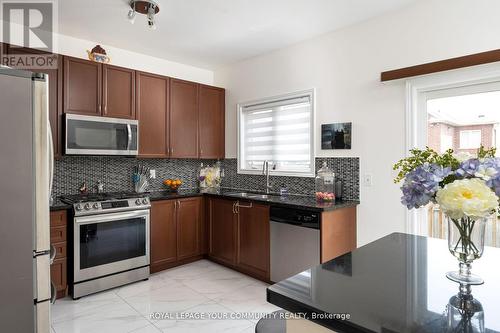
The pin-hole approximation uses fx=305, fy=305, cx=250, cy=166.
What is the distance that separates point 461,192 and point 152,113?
346cm

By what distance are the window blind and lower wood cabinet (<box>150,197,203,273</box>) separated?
102 cm

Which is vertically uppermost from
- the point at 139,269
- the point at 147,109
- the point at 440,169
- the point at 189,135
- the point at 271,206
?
the point at 147,109

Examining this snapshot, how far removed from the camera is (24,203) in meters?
1.74

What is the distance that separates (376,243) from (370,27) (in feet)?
7.83

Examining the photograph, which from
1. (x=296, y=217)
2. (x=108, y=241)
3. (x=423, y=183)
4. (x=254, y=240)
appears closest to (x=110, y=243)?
(x=108, y=241)

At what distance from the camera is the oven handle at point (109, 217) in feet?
9.58

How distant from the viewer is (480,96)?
2.47m

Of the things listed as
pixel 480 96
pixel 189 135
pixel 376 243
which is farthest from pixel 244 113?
pixel 376 243

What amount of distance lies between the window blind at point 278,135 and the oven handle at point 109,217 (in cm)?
159

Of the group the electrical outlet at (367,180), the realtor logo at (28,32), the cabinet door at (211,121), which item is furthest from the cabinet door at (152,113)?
the electrical outlet at (367,180)

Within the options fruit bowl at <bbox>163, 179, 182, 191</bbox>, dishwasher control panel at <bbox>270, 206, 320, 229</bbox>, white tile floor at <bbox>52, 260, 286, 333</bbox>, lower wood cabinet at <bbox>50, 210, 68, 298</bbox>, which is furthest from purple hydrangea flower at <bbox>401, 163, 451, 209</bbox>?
fruit bowl at <bbox>163, 179, 182, 191</bbox>

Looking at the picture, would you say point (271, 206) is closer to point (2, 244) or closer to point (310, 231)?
point (310, 231)

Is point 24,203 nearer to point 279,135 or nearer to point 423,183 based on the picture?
point 423,183

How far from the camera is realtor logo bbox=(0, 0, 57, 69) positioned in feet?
9.19
